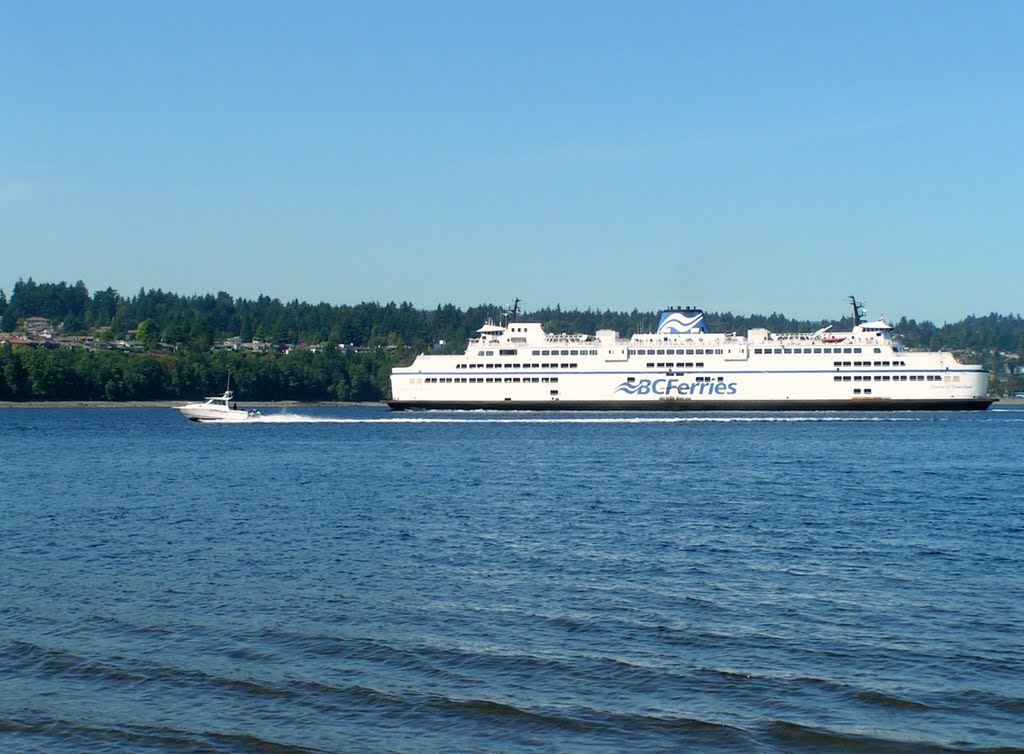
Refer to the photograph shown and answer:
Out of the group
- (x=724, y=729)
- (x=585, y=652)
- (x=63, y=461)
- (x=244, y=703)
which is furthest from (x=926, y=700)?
(x=63, y=461)

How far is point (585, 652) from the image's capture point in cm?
1340

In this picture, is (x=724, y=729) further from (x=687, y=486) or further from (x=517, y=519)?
(x=687, y=486)

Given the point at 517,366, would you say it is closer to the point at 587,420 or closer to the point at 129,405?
the point at 587,420

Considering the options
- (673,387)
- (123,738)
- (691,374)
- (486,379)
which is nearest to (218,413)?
(486,379)

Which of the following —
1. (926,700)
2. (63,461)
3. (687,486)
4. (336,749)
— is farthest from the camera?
(63,461)

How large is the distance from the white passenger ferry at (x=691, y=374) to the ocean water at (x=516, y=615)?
43.8 meters

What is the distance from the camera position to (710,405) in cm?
7819

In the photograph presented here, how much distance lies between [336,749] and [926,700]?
6120 mm

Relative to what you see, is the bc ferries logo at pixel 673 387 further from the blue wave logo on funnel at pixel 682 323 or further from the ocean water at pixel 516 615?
the ocean water at pixel 516 615

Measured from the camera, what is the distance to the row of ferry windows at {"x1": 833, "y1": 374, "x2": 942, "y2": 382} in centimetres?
7619

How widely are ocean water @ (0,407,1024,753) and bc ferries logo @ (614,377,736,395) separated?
44268 mm

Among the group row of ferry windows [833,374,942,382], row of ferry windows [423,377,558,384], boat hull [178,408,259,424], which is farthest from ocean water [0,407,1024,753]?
row of ferry windows [423,377,558,384]

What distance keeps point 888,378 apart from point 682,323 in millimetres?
15243

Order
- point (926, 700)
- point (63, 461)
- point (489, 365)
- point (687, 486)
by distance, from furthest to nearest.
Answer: point (489, 365) < point (63, 461) < point (687, 486) < point (926, 700)
